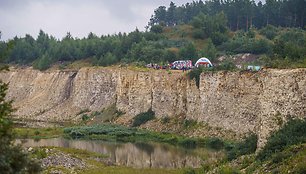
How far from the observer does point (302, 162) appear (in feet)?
72.7

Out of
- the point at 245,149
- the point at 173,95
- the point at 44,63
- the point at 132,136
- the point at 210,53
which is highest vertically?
the point at 210,53

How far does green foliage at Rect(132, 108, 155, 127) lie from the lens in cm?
6606

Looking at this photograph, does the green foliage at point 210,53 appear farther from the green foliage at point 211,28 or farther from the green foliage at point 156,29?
the green foliage at point 156,29

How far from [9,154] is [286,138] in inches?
691

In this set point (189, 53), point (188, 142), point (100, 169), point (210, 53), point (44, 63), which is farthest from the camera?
point (44, 63)

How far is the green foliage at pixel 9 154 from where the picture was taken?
45.7 ft

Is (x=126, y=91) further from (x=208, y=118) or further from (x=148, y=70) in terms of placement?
(x=208, y=118)

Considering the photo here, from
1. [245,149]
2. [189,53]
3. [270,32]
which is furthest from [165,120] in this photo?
[270,32]

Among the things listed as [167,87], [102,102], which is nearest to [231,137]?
[167,87]

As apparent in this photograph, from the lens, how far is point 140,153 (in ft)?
149

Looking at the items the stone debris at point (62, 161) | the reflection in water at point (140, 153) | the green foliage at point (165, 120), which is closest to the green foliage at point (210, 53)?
the green foliage at point (165, 120)

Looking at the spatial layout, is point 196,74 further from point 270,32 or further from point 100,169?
point 270,32

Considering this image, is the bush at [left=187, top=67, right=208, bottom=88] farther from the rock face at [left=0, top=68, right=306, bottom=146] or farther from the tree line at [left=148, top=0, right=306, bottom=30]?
the tree line at [left=148, top=0, right=306, bottom=30]

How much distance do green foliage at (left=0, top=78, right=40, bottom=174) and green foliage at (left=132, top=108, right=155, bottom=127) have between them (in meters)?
50.5
